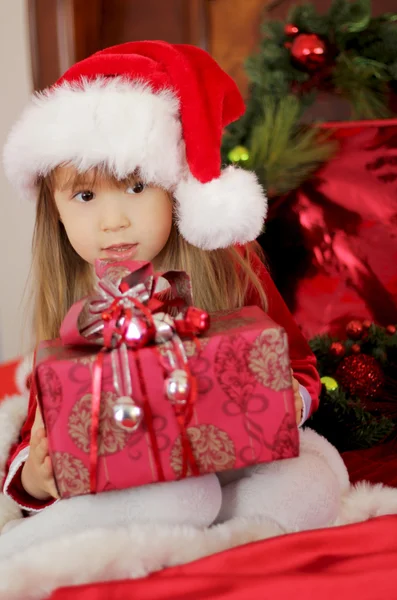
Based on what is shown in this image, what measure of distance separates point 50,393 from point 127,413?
0.09 m

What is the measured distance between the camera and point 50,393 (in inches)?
28.3

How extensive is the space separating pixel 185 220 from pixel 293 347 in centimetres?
31

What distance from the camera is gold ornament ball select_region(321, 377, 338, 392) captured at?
123 cm

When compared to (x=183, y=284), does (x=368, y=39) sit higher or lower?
higher

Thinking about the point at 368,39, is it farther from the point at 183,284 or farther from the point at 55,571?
the point at 55,571

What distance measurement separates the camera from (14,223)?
7.02 ft

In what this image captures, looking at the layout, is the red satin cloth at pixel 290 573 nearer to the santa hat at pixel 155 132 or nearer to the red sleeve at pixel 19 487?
the red sleeve at pixel 19 487

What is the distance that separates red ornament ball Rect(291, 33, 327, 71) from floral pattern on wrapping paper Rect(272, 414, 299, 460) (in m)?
0.87

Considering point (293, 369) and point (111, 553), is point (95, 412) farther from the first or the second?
point (293, 369)

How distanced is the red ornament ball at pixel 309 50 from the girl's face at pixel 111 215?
22.8 inches

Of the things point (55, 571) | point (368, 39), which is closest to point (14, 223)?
point (368, 39)

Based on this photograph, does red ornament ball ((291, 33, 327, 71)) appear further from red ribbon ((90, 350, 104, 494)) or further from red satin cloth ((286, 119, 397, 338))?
red ribbon ((90, 350, 104, 494))

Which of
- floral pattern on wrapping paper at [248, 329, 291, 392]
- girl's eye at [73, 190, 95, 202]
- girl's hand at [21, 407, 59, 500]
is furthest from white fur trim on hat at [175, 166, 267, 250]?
girl's hand at [21, 407, 59, 500]

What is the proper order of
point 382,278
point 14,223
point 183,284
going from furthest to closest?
point 14,223 → point 382,278 → point 183,284
